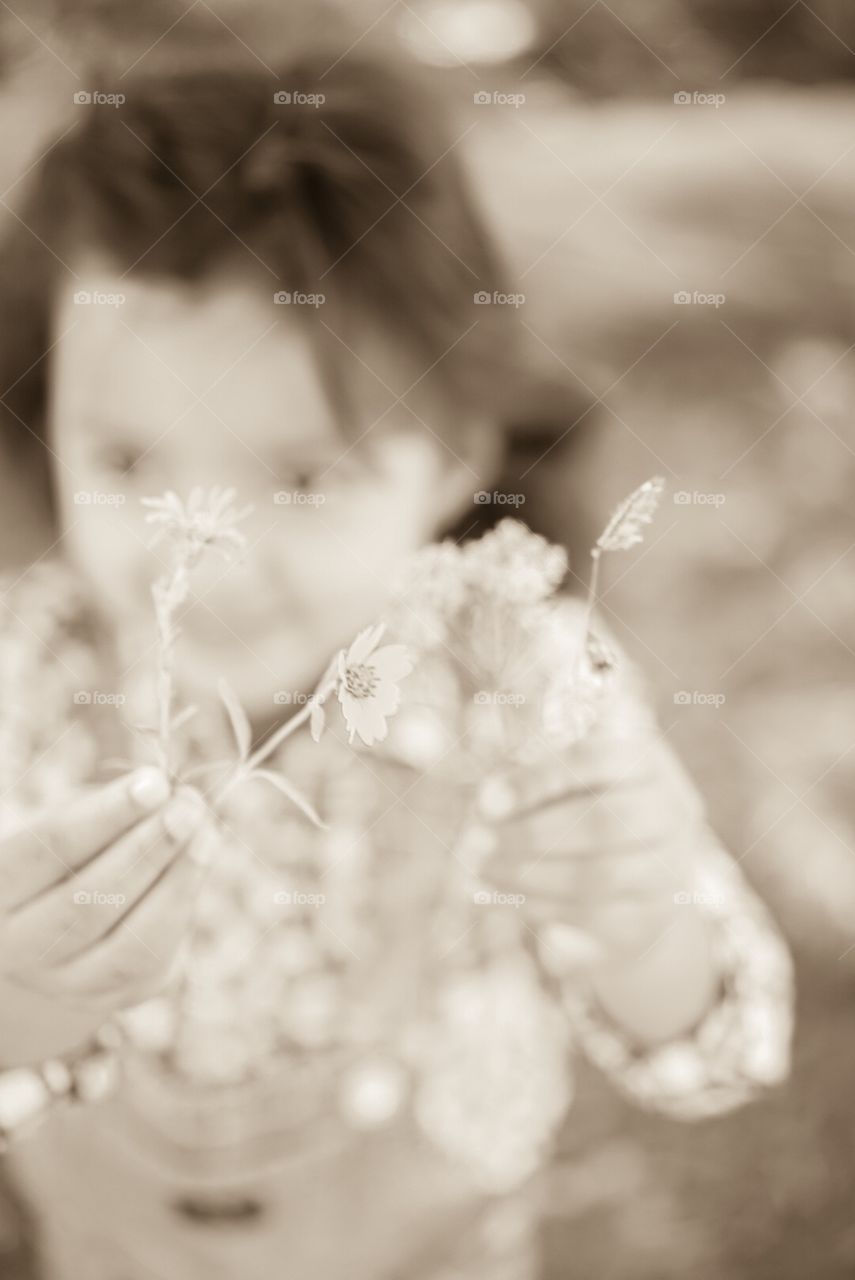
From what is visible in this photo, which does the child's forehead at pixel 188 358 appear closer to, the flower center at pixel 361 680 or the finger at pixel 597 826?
the flower center at pixel 361 680

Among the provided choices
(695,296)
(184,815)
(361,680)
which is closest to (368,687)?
(361,680)

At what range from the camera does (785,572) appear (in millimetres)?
675

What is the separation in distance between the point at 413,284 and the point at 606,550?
8.2 inches

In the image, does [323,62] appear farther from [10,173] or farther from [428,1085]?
[428,1085]

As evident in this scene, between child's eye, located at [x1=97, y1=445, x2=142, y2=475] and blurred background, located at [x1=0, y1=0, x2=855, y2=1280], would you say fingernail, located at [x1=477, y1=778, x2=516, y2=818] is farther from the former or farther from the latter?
child's eye, located at [x1=97, y1=445, x2=142, y2=475]

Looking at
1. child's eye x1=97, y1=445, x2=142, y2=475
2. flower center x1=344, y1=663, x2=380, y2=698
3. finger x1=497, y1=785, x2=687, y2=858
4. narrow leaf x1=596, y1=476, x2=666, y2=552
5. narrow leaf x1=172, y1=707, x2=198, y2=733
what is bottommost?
finger x1=497, y1=785, x2=687, y2=858

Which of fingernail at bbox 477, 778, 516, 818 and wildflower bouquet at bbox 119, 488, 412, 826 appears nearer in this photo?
wildflower bouquet at bbox 119, 488, 412, 826

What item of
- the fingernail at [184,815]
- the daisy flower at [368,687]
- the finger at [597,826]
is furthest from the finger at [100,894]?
the finger at [597,826]

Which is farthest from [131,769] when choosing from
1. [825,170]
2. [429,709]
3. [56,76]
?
[825,170]

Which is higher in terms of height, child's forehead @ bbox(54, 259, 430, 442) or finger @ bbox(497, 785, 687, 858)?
child's forehead @ bbox(54, 259, 430, 442)

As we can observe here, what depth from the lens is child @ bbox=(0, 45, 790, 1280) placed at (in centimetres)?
60

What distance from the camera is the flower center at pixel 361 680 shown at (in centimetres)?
55

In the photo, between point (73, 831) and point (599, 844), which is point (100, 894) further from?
point (599, 844)

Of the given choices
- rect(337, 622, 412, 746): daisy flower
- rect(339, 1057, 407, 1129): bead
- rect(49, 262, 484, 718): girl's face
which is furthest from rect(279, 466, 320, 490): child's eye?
rect(339, 1057, 407, 1129): bead
